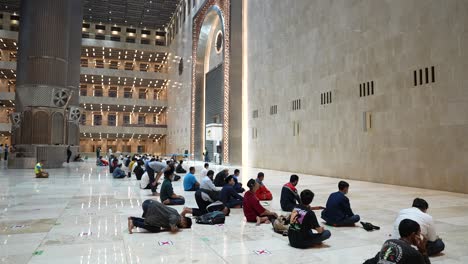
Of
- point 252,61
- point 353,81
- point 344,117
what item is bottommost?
point 344,117

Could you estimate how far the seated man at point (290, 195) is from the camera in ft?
22.7

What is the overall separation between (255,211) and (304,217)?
1727 millimetres

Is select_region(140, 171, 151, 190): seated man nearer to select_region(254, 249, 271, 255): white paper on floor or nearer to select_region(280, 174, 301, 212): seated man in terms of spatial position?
select_region(280, 174, 301, 212): seated man

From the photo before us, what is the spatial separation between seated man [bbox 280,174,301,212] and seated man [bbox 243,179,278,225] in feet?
2.98

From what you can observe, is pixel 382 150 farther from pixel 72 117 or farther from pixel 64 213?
pixel 72 117

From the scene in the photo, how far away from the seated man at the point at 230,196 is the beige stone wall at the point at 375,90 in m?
6.47

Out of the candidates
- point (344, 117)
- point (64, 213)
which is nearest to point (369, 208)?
point (64, 213)

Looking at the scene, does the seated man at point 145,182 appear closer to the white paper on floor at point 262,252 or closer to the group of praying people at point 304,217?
the group of praying people at point 304,217

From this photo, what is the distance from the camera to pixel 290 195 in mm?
6965

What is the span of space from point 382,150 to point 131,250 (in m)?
10.3

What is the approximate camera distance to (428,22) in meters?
10.8

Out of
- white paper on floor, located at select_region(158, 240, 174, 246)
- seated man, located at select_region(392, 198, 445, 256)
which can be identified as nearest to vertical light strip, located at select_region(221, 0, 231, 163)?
white paper on floor, located at select_region(158, 240, 174, 246)

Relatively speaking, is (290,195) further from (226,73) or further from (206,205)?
(226,73)

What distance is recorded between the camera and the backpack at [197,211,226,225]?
6.13 m
